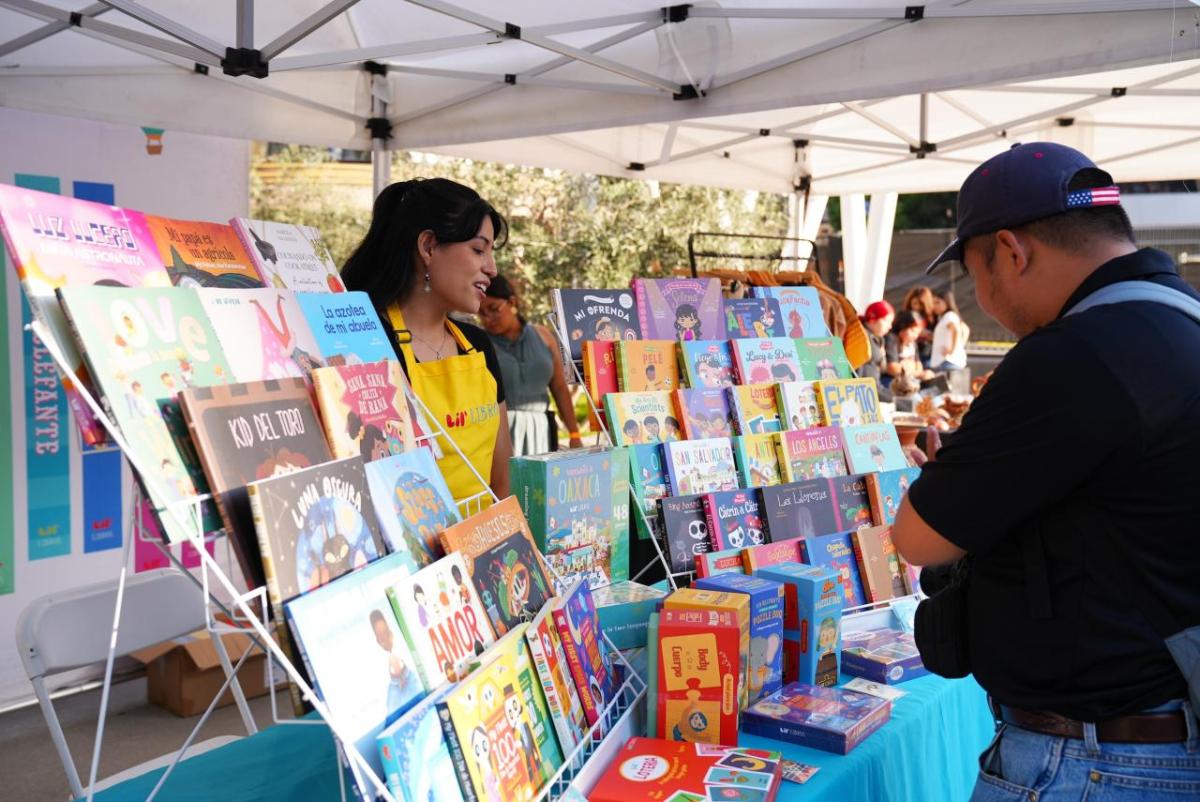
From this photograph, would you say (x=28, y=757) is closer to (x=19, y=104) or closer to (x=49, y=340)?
(x=19, y=104)

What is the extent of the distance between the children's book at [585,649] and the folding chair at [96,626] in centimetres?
74

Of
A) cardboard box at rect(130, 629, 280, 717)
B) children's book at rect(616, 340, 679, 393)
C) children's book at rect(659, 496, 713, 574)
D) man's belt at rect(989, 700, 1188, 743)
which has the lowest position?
cardboard box at rect(130, 629, 280, 717)

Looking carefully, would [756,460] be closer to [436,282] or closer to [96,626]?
[436,282]

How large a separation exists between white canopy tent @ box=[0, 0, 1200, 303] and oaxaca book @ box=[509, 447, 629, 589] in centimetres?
157

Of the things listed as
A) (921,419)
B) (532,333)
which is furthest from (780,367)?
(921,419)

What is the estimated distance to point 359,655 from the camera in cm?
111

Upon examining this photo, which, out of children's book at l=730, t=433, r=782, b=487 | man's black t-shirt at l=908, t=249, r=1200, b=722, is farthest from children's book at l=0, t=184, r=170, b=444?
children's book at l=730, t=433, r=782, b=487

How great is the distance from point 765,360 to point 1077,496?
136 cm

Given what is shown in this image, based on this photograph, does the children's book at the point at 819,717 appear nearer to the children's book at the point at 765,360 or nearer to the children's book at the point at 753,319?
the children's book at the point at 765,360

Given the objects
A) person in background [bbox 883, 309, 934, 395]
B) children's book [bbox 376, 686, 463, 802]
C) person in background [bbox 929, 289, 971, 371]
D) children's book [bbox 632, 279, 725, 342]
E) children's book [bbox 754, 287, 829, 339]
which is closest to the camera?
children's book [bbox 376, 686, 463, 802]

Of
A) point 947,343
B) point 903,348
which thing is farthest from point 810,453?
point 947,343

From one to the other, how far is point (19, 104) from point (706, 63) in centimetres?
230

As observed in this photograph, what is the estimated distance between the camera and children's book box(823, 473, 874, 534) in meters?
2.28

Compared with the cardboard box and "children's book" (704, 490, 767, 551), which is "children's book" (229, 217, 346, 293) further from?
the cardboard box
